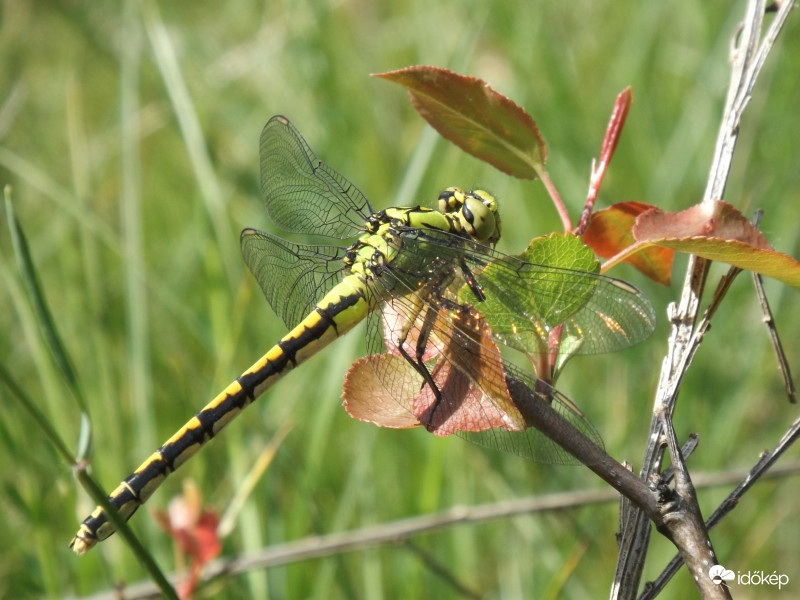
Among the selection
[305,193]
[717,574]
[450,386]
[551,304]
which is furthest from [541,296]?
[305,193]

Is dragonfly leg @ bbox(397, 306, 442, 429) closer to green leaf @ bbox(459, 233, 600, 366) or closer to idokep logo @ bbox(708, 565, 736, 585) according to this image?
green leaf @ bbox(459, 233, 600, 366)

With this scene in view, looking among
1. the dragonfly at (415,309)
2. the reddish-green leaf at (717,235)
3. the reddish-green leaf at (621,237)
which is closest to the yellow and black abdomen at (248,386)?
the dragonfly at (415,309)

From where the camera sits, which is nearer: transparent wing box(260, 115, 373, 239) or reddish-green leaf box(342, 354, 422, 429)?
reddish-green leaf box(342, 354, 422, 429)

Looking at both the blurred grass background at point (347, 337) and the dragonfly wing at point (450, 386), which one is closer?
the dragonfly wing at point (450, 386)

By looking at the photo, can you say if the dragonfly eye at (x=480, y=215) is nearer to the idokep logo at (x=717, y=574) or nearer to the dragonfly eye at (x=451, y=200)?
the dragonfly eye at (x=451, y=200)

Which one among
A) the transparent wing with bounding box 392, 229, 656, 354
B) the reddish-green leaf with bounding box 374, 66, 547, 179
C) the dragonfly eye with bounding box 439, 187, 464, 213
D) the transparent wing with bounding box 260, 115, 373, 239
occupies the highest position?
the transparent wing with bounding box 260, 115, 373, 239

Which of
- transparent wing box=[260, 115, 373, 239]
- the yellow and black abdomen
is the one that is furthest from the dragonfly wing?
transparent wing box=[260, 115, 373, 239]
